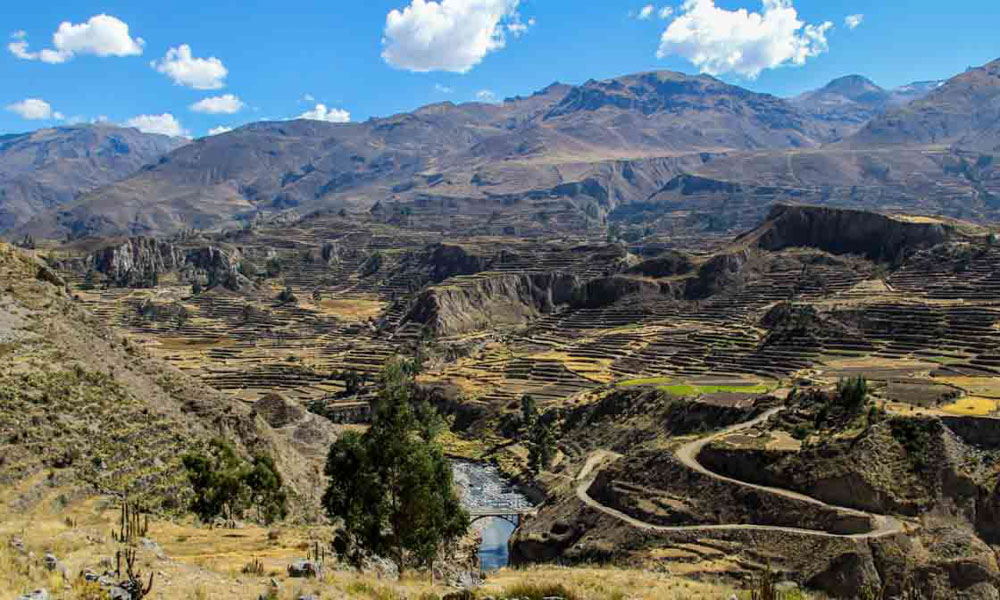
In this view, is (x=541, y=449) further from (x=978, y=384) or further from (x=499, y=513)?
(x=978, y=384)

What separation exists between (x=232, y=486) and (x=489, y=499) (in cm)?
4624

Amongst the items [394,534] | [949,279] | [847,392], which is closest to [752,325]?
[949,279]

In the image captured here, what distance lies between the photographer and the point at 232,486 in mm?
48281

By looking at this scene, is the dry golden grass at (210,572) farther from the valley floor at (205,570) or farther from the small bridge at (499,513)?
the small bridge at (499,513)

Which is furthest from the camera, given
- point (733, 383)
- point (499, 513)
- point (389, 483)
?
point (733, 383)

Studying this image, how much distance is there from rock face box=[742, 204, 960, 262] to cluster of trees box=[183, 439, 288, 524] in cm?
14072

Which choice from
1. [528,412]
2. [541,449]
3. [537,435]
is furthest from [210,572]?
[528,412]

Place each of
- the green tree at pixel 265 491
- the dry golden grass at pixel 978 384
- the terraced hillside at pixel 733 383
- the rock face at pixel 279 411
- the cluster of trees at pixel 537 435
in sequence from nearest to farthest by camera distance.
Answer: the green tree at pixel 265 491, the terraced hillside at pixel 733 383, the dry golden grass at pixel 978 384, the rock face at pixel 279 411, the cluster of trees at pixel 537 435

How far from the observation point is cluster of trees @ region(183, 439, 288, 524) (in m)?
46.6

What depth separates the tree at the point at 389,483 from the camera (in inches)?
1294

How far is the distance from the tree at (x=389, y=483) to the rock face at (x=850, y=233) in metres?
148

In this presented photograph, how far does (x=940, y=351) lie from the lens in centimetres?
9869

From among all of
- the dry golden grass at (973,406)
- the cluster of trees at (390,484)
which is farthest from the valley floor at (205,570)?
the dry golden grass at (973,406)

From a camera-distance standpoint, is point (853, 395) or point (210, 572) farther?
point (853, 395)
